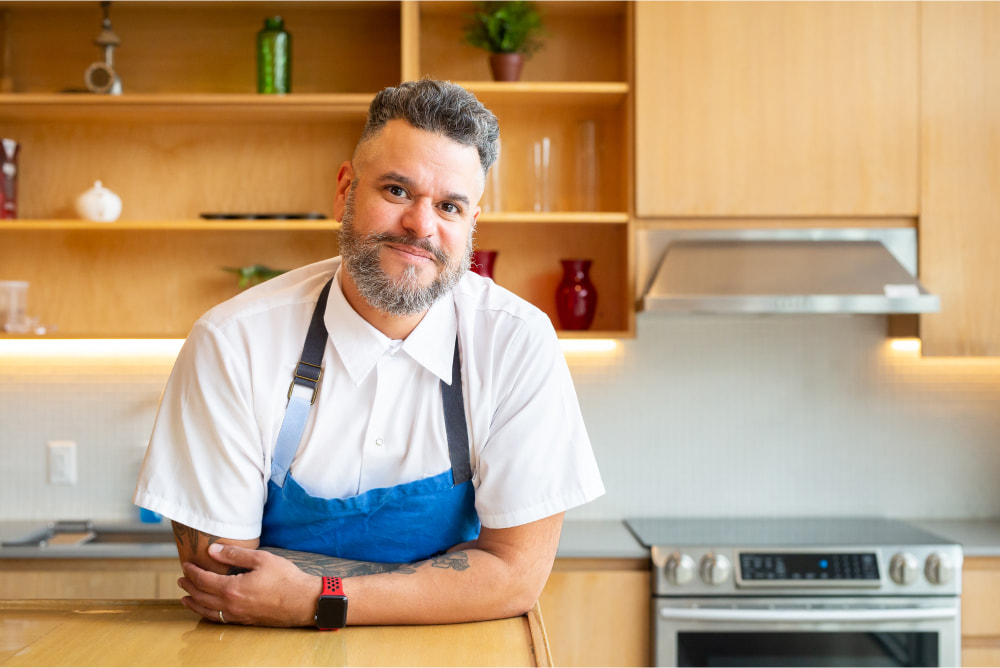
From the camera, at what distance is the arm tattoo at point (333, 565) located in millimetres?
1231

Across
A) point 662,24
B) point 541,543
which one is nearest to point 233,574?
point 541,543

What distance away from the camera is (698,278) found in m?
2.51

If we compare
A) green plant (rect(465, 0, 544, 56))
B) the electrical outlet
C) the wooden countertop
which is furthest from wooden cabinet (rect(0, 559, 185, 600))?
green plant (rect(465, 0, 544, 56))

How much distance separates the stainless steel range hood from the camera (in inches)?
96.0

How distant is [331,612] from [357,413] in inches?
13.5

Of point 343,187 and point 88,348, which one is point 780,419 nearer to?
point 343,187

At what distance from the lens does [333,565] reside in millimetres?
1268

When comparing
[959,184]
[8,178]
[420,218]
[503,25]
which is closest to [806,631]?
[959,184]

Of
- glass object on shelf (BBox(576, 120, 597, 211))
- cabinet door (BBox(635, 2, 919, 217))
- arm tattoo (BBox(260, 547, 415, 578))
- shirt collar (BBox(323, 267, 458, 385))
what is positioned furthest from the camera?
glass object on shelf (BBox(576, 120, 597, 211))

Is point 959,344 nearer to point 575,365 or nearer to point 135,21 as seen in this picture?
point 575,365

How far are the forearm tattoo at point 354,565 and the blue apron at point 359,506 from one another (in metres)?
0.04

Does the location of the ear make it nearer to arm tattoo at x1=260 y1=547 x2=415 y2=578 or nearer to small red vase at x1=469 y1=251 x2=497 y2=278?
arm tattoo at x1=260 y1=547 x2=415 y2=578

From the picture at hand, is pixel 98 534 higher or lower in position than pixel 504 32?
lower

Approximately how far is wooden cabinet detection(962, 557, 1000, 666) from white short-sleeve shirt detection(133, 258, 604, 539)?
162 centimetres
